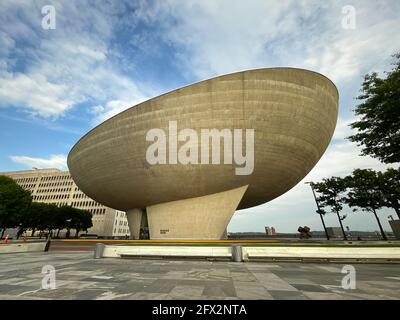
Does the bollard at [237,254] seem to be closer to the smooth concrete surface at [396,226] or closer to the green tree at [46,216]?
the smooth concrete surface at [396,226]

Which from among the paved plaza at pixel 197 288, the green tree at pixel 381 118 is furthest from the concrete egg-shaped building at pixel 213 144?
the paved plaza at pixel 197 288

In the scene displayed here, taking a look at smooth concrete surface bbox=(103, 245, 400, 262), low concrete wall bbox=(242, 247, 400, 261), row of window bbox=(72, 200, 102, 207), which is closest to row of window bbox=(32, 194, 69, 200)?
row of window bbox=(72, 200, 102, 207)

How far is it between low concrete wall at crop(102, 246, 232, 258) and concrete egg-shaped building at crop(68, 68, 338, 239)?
12.0 meters

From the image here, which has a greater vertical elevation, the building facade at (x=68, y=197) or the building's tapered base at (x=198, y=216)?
the building facade at (x=68, y=197)

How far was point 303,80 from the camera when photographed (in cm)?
2183

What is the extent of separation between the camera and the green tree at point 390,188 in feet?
99.9

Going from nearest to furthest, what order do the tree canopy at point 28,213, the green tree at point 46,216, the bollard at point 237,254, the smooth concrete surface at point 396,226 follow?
the bollard at point 237,254 → the smooth concrete surface at point 396,226 → the tree canopy at point 28,213 → the green tree at point 46,216

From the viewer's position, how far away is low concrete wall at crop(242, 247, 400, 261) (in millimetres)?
10539

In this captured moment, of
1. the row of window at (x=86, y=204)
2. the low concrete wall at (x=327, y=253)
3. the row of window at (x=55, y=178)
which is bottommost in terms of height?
the low concrete wall at (x=327, y=253)

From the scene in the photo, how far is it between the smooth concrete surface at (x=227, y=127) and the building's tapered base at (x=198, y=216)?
941 millimetres

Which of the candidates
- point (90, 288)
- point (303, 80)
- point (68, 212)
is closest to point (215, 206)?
point (303, 80)

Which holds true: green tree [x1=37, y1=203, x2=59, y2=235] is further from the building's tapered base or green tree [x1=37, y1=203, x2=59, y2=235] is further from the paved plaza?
the paved plaza

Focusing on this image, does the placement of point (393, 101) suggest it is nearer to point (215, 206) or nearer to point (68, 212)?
point (215, 206)
